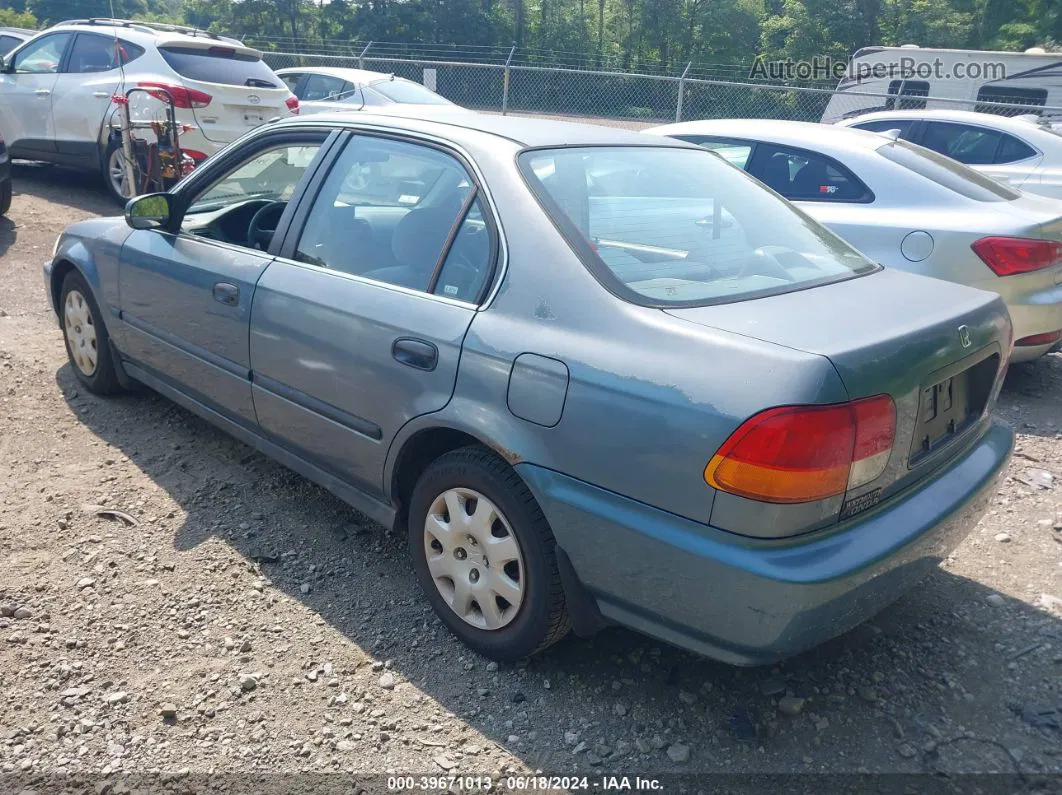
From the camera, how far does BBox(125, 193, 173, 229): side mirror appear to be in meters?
3.94

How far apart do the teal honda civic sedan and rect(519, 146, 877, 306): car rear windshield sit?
1 cm

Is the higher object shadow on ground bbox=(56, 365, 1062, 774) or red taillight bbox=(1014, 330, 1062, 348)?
red taillight bbox=(1014, 330, 1062, 348)

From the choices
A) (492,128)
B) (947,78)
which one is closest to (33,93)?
(492,128)

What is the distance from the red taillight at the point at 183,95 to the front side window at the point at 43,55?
5.97ft

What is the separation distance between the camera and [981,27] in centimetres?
3388

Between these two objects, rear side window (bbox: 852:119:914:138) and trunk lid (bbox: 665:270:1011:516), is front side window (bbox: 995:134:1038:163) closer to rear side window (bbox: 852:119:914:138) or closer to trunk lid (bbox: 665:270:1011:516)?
rear side window (bbox: 852:119:914:138)

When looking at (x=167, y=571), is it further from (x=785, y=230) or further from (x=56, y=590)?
(x=785, y=230)

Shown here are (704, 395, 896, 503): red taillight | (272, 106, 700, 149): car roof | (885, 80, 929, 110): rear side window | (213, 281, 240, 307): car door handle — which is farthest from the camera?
(885, 80, 929, 110): rear side window

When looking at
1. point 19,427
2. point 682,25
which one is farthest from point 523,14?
point 19,427

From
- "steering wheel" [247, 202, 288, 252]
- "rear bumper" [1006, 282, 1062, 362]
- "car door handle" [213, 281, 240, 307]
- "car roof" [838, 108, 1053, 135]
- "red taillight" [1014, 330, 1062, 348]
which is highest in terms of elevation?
"car roof" [838, 108, 1053, 135]

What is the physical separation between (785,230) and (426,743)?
211 cm

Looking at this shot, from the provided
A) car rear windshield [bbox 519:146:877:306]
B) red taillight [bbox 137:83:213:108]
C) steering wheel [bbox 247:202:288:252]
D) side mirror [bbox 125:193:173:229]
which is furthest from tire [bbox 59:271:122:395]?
red taillight [bbox 137:83:213:108]

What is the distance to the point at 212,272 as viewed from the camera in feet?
12.1

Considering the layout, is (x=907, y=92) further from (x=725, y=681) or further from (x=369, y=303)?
(x=725, y=681)
